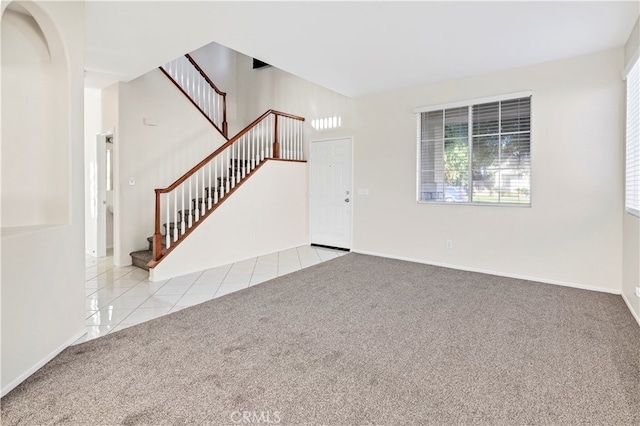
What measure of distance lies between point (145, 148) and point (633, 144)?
6.13 m

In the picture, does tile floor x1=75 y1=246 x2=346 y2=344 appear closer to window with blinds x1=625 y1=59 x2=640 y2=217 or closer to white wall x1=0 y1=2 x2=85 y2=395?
white wall x1=0 y1=2 x2=85 y2=395

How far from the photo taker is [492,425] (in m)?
1.65

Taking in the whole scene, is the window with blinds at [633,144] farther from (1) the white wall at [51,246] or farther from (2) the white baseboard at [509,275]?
(1) the white wall at [51,246]

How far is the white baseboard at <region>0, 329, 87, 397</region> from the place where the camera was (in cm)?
190

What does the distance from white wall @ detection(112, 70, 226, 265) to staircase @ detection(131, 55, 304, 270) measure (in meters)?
0.19

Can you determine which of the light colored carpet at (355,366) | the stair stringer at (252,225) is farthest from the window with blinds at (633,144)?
the stair stringer at (252,225)

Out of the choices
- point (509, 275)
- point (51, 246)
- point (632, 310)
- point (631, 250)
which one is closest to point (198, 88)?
point (51, 246)

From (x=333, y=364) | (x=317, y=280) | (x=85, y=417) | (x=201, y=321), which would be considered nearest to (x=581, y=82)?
(x=317, y=280)

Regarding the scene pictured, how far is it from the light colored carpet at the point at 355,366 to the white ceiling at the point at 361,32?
2.76 metres

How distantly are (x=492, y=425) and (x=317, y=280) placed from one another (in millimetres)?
2726

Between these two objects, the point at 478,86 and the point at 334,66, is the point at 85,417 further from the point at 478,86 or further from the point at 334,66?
the point at 478,86

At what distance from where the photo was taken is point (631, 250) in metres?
3.24

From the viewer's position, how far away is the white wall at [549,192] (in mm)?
3715

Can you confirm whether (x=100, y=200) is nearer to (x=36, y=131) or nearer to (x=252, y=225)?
(x=252, y=225)
